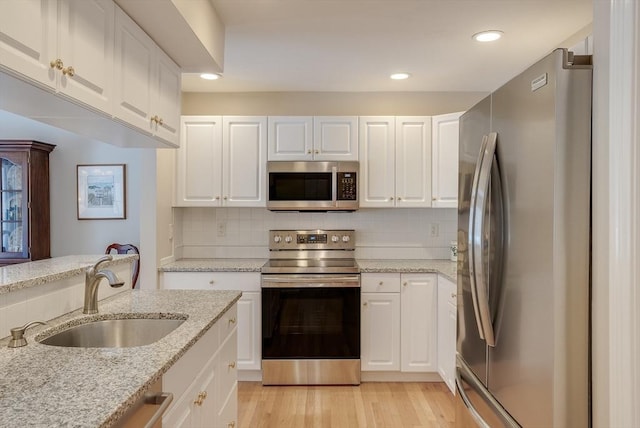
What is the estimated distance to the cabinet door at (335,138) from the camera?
11.3 ft

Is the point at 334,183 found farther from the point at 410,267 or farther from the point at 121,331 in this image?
the point at 121,331

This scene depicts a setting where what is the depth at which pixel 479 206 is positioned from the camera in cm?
149

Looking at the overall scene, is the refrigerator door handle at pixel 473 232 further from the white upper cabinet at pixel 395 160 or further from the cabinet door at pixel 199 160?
the cabinet door at pixel 199 160

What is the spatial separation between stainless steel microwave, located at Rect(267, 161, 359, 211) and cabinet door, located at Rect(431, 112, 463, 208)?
25.9 inches

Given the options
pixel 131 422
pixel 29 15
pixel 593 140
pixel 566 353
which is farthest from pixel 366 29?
pixel 131 422

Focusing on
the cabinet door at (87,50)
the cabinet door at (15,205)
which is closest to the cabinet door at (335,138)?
the cabinet door at (87,50)

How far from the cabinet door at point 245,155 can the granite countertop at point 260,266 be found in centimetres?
53

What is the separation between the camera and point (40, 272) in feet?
5.41

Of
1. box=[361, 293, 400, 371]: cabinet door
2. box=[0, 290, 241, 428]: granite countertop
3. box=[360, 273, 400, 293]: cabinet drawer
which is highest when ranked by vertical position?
box=[0, 290, 241, 428]: granite countertop

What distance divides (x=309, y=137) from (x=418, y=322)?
168 cm

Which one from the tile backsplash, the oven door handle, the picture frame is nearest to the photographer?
the oven door handle

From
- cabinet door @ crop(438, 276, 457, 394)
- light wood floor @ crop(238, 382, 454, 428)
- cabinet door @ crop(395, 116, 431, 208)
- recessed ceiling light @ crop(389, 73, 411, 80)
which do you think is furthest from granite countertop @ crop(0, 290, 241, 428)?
recessed ceiling light @ crop(389, 73, 411, 80)

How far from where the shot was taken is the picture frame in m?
4.30

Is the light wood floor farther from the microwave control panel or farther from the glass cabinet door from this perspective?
the glass cabinet door
